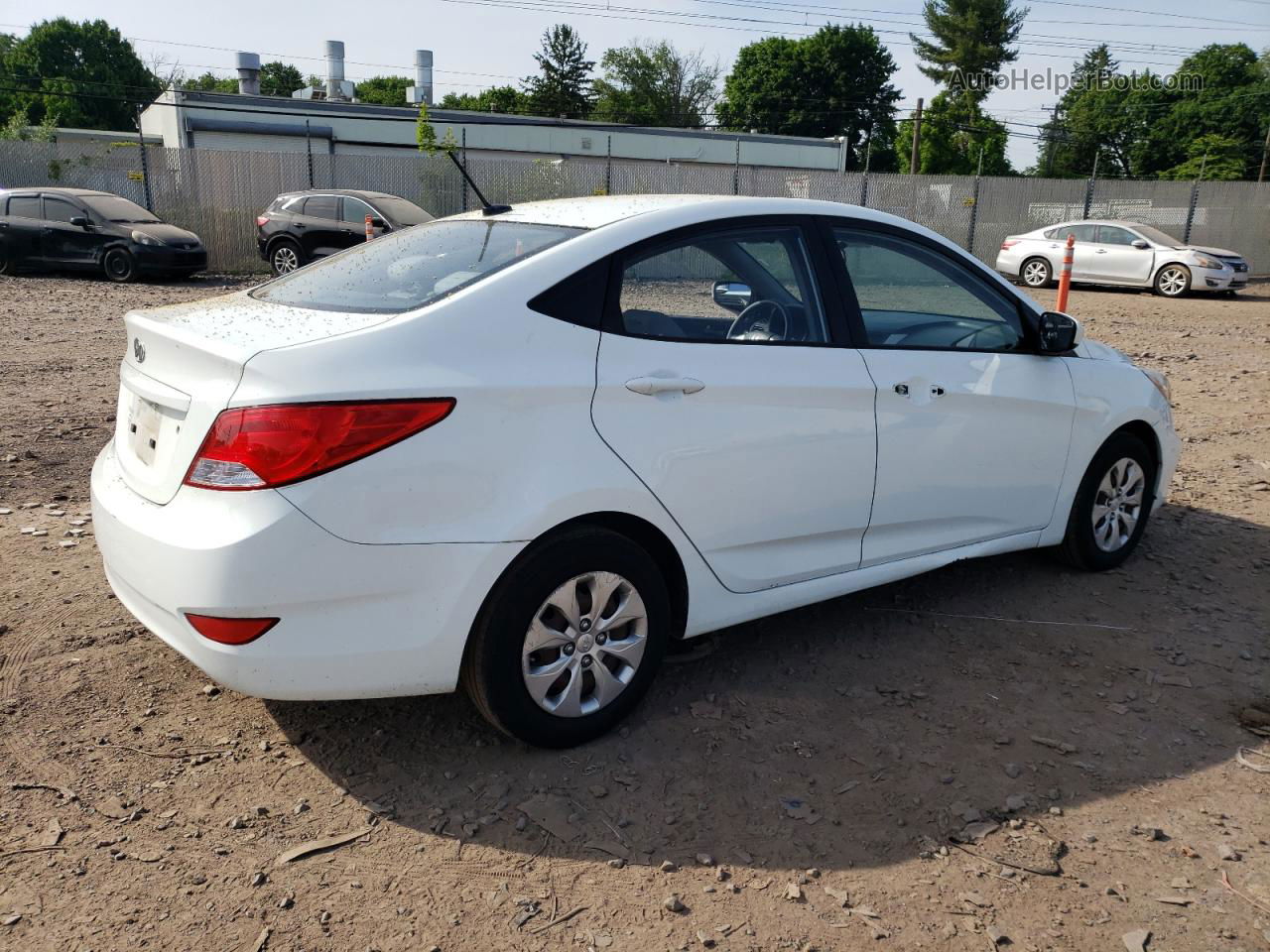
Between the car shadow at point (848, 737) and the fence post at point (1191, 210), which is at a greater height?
the fence post at point (1191, 210)

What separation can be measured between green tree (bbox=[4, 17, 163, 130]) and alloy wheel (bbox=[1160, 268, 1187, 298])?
6765cm

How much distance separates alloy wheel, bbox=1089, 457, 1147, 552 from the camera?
4.83m

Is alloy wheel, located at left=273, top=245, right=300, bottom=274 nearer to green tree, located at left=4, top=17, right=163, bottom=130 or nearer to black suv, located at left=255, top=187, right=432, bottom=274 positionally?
black suv, located at left=255, top=187, right=432, bottom=274

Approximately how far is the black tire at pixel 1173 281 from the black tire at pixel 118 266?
59.7 feet

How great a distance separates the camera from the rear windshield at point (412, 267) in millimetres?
3182

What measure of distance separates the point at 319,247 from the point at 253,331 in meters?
15.8

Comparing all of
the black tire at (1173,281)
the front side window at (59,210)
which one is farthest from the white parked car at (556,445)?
the black tire at (1173,281)

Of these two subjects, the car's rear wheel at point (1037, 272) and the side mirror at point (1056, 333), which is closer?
the side mirror at point (1056, 333)

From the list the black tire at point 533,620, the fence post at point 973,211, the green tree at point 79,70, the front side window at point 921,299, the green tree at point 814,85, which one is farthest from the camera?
the green tree at point 814,85

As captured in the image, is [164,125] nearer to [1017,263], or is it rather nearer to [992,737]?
[1017,263]

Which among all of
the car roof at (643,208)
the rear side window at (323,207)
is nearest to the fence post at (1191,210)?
the rear side window at (323,207)

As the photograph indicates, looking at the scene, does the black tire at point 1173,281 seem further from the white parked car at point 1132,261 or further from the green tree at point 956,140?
the green tree at point 956,140

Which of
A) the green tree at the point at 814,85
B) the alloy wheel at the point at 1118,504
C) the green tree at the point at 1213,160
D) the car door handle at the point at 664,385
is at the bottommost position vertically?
the alloy wheel at the point at 1118,504

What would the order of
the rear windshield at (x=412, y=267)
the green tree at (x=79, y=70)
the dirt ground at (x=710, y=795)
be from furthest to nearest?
the green tree at (x=79, y=70)
the rear windshield at (x=412, y=267)
the dirt ground at (x=710, y=795)
